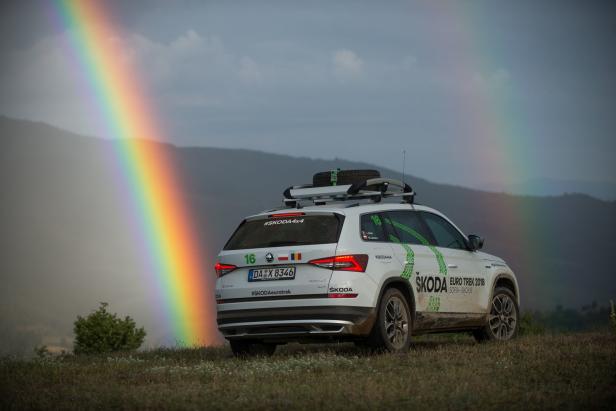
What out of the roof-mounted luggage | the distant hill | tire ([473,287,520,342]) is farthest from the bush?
the distant hill

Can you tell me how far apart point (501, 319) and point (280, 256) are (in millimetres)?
4312

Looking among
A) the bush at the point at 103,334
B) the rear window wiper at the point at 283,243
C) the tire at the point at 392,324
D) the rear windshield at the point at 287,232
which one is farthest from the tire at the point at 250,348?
the bush at the point at 103,334

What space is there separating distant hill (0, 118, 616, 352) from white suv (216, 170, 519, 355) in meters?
123

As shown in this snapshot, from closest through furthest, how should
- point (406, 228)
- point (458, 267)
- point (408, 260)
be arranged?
point (408, 260)
point (406, 228)
point (458, 267)

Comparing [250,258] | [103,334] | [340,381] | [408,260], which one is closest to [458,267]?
[408,260]

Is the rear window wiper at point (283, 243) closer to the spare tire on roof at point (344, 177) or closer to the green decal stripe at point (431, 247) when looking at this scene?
the green decal stripe at point (431, 247)

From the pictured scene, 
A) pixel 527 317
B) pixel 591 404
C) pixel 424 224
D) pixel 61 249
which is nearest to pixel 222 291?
pixel 424 224

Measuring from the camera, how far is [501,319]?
13.7 meters

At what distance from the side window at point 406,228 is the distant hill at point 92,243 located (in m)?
123

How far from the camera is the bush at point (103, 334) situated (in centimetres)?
1914

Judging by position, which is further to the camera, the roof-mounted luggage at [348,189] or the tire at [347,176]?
the tire at [347,176]

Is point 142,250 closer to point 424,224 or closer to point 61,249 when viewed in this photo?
point 61,249

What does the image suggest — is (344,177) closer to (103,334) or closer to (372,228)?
(372,228)

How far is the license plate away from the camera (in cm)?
1083
